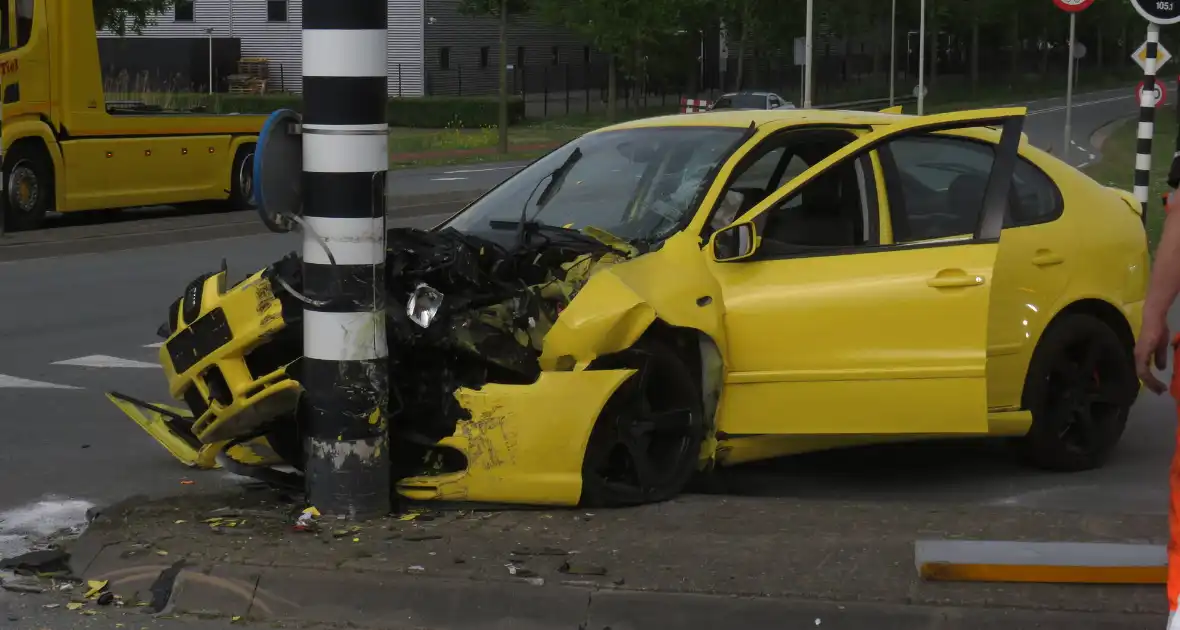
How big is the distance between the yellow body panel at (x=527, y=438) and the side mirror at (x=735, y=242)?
0.78 meters

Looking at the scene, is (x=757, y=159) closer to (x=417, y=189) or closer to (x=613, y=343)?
→ (x=613, y=343)

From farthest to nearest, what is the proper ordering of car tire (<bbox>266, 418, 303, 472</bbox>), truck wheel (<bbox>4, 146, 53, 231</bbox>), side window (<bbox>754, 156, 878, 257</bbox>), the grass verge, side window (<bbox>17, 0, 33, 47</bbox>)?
the grass verge, truck wheel (<bbox>4, 146, 53, 231</bbox>), side window (<bbox>17, 0, 33, 47</bbox>), side window (<bbox>754, 156, 878, 257</bbox>), car tire (<bbox>266, 418, 303, 472</bbox>)

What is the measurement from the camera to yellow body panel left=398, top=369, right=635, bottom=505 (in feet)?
18.8

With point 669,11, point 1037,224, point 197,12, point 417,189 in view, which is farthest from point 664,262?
point 197,12

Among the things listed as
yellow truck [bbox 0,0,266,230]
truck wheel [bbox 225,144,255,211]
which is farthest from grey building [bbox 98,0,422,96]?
yellow truck [bbox 0,0,266,230]

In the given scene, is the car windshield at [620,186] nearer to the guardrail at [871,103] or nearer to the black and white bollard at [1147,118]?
the black and white bollard at [1147,118]

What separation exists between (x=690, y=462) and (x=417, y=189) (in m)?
19.1

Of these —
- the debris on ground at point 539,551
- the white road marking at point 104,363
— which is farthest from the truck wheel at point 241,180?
the debris on ground at point 539,551

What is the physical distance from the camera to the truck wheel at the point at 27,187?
17172 mm

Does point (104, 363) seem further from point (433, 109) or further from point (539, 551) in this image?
point (433, 109)

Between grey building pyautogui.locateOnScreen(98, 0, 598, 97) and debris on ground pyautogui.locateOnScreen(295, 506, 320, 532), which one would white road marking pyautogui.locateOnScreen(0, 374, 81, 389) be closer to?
debris on ground pyautogui.locateOnScreen(295, 506, 320, 532)

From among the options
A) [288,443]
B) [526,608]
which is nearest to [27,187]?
[288,443]

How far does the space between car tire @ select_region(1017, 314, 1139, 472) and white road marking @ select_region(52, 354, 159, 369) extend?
213 inches

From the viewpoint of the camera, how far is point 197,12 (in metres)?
63.9
